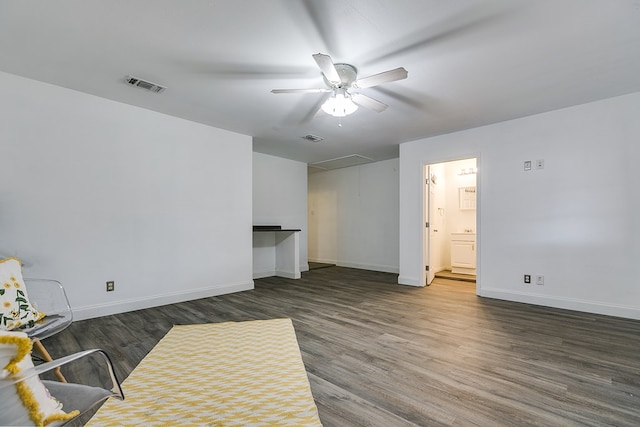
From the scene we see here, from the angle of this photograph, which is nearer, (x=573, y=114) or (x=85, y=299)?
(x=85, y=299)

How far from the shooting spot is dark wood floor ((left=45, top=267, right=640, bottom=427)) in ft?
5.35

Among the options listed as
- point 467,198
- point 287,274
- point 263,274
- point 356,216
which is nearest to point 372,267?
point 356,216

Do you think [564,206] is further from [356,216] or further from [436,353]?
[356,216]

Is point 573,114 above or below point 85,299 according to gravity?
above

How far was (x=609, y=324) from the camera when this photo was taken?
3.03 m

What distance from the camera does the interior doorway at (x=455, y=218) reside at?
6035mm

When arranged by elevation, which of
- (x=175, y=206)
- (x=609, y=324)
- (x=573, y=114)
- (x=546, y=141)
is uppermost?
(x=573, y=114)

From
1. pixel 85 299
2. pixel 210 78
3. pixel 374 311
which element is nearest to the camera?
pixel 210 78

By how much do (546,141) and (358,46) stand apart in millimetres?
3087

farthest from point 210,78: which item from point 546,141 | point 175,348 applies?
point 546,141

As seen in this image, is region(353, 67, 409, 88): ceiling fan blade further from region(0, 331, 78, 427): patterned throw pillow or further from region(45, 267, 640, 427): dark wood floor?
region(0, 331, 78, 427): patterned throw pillow

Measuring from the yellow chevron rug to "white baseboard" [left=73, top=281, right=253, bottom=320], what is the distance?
Answer: 3.80ft

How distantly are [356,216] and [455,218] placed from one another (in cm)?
235

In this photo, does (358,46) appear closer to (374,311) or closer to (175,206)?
(374,311)
